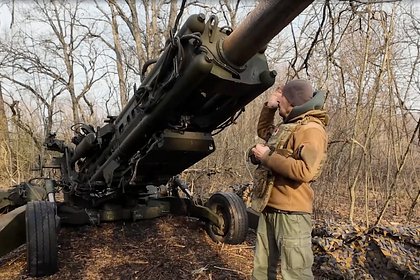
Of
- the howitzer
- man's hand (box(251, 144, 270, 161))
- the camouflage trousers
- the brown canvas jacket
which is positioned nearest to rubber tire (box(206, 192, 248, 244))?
the howitzer

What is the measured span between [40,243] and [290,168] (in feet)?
9.79

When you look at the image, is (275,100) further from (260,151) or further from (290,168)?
(290,168)

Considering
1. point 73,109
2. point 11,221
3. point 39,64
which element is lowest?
point 11,221

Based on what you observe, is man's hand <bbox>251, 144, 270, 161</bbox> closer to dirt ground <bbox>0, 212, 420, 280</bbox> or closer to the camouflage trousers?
the camouflage trousers

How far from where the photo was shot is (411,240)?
4.01 m

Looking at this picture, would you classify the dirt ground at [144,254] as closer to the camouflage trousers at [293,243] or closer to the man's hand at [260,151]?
the camouflage trousers at [293,243]

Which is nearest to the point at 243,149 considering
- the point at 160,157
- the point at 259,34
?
the point at 160,157

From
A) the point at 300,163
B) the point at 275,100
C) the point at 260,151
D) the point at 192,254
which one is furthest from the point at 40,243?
the point at 300,163

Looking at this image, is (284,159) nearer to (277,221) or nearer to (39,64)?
(277,221)

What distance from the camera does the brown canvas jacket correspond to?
2637 mm

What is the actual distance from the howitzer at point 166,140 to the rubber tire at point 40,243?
0.01 metres

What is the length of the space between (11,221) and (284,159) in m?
3.38

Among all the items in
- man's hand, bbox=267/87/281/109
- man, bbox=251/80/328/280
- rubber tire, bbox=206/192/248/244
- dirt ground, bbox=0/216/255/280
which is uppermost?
man's hand, bbox=267/87/281/109

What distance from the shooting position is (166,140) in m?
4.07
